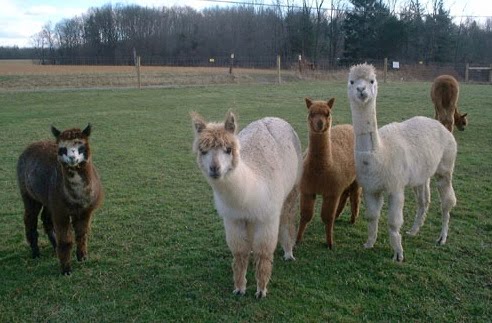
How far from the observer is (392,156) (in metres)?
4.14

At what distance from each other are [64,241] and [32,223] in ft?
2.09

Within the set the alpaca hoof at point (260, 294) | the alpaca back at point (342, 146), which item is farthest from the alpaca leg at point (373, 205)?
the alpaca hoof at point (260, 294)

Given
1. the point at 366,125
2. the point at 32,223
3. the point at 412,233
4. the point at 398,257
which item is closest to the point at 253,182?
the point at 366,125

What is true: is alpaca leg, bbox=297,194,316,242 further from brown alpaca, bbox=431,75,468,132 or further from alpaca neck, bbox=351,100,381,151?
brown alpaca, bbox=431,75,468,132

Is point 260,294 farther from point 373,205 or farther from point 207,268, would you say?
point 373,205

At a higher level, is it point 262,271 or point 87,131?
point 87,131

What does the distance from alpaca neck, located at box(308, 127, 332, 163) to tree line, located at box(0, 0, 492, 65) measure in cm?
4085

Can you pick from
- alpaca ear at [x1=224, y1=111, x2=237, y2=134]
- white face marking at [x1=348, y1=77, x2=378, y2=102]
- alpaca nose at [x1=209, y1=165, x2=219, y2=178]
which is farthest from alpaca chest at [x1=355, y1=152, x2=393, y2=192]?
alpaca nose at [x1=209, y1=165, x2=219, y2=178]

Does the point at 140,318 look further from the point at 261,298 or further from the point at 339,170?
the point at 339,170

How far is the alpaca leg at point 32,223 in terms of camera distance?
14.5 feet

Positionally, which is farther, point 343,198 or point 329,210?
point 343,198

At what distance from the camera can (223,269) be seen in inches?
163

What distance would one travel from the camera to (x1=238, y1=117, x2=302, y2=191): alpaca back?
355 centimetres

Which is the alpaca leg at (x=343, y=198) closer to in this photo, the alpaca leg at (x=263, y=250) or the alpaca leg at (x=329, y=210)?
the alpaca leg at (x=329, y=210)
